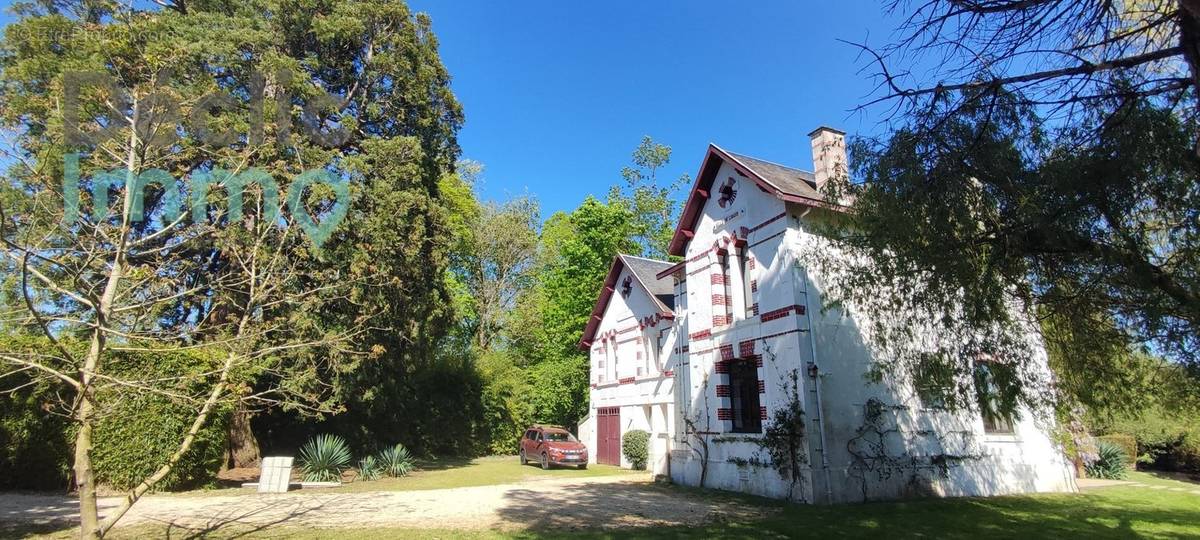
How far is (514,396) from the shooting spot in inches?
1185

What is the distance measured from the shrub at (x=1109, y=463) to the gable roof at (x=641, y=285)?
14361 mm

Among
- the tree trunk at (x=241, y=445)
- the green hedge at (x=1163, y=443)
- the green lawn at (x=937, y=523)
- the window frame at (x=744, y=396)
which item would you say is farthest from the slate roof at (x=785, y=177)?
the tree trunk at (x=241, y=445)

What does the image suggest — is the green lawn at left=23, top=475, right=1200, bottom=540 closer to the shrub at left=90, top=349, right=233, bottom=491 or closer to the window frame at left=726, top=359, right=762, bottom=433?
the window frame at left=726, top=359, right=762, bottom=433

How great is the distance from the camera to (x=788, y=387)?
14.0 meters

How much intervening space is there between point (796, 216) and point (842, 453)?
5777 mm

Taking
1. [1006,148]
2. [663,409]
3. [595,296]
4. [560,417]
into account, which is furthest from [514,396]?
[1006,148]

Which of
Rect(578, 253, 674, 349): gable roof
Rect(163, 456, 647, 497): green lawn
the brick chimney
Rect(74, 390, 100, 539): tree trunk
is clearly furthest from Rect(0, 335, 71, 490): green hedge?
the brick chimney

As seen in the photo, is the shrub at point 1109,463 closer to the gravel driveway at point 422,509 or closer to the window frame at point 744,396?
the window frame at point 744,396

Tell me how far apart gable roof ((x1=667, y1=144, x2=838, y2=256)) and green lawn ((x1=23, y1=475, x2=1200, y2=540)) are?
7.12 m

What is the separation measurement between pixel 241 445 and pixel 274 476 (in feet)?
19.9

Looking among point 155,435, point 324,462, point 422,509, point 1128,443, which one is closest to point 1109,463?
point 1128,443

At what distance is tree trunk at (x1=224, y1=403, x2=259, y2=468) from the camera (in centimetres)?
1888

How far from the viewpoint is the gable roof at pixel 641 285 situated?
22266mm

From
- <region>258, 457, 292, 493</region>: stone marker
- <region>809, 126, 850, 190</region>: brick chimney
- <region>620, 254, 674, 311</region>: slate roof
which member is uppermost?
<region>809, 126, 850, 190</region>: brick chimney
